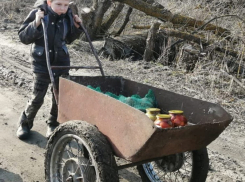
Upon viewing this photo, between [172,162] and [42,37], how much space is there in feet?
6.21

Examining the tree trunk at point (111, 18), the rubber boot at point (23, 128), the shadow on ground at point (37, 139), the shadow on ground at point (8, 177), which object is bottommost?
the shadow on ground at point (37, 139)

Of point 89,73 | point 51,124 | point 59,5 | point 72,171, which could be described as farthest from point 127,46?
point 72,171

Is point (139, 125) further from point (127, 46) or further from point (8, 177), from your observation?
point (127, 46)

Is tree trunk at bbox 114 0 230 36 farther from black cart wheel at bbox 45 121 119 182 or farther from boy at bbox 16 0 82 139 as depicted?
black cart wheel at bbox 45 121 119 182

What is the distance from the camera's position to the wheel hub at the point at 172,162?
108 inches

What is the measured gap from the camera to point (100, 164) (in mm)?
2285

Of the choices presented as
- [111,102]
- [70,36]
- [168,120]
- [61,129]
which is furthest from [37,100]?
[168,120]

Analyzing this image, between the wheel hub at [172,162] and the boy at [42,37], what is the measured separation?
1.56 m

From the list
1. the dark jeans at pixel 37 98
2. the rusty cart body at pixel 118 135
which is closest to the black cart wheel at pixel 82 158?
the rusty cart body at pixel 118 135

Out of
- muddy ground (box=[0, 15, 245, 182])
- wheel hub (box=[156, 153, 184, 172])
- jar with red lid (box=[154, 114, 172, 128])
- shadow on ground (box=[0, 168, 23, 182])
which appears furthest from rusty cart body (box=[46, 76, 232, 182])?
muddy ground (box=[0, 15, 245, 182])

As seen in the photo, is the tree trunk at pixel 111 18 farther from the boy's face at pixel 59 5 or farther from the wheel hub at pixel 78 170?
the wheel hub at pixel 78 170

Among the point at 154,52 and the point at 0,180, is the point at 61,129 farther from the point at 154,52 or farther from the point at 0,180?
the point at 154,52

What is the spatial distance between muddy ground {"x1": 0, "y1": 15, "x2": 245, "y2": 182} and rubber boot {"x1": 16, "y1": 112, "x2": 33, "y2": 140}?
66mm

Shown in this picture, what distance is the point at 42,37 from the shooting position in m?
3.65
